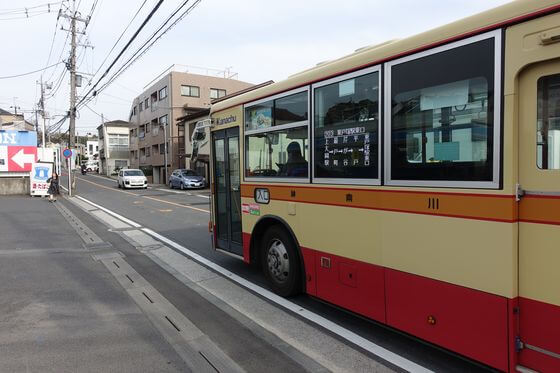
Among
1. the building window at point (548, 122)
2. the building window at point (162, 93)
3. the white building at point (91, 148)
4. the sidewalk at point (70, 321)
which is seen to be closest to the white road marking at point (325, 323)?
the sidewalk at point (70, 321)

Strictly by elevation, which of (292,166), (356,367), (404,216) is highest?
(292,166)

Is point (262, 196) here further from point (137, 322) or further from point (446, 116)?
point (446, 116)

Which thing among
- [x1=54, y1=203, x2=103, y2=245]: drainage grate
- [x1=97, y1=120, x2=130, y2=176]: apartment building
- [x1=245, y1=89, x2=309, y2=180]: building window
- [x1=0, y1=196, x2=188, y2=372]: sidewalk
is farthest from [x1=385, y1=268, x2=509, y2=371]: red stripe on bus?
[x1=97, y1=120, x2=130, y2=176]: apartment building


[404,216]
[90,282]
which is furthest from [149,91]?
[404,216]

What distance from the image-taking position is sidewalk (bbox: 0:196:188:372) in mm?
3633

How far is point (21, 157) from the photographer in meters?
23.8

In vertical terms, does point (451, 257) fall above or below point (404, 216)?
below

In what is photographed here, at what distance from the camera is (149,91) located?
48.3 metres

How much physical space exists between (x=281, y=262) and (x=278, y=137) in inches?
64.0

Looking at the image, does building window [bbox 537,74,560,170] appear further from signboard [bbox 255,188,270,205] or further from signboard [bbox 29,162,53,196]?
signboard [bbox 29,162,53,196]

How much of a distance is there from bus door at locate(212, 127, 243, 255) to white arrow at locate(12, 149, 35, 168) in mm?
21987

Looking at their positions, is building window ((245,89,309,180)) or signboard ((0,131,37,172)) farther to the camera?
signboard ((0,131,37,172))

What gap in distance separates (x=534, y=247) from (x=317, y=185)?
226 cm

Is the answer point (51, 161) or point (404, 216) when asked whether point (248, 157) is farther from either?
point (51, 161)
